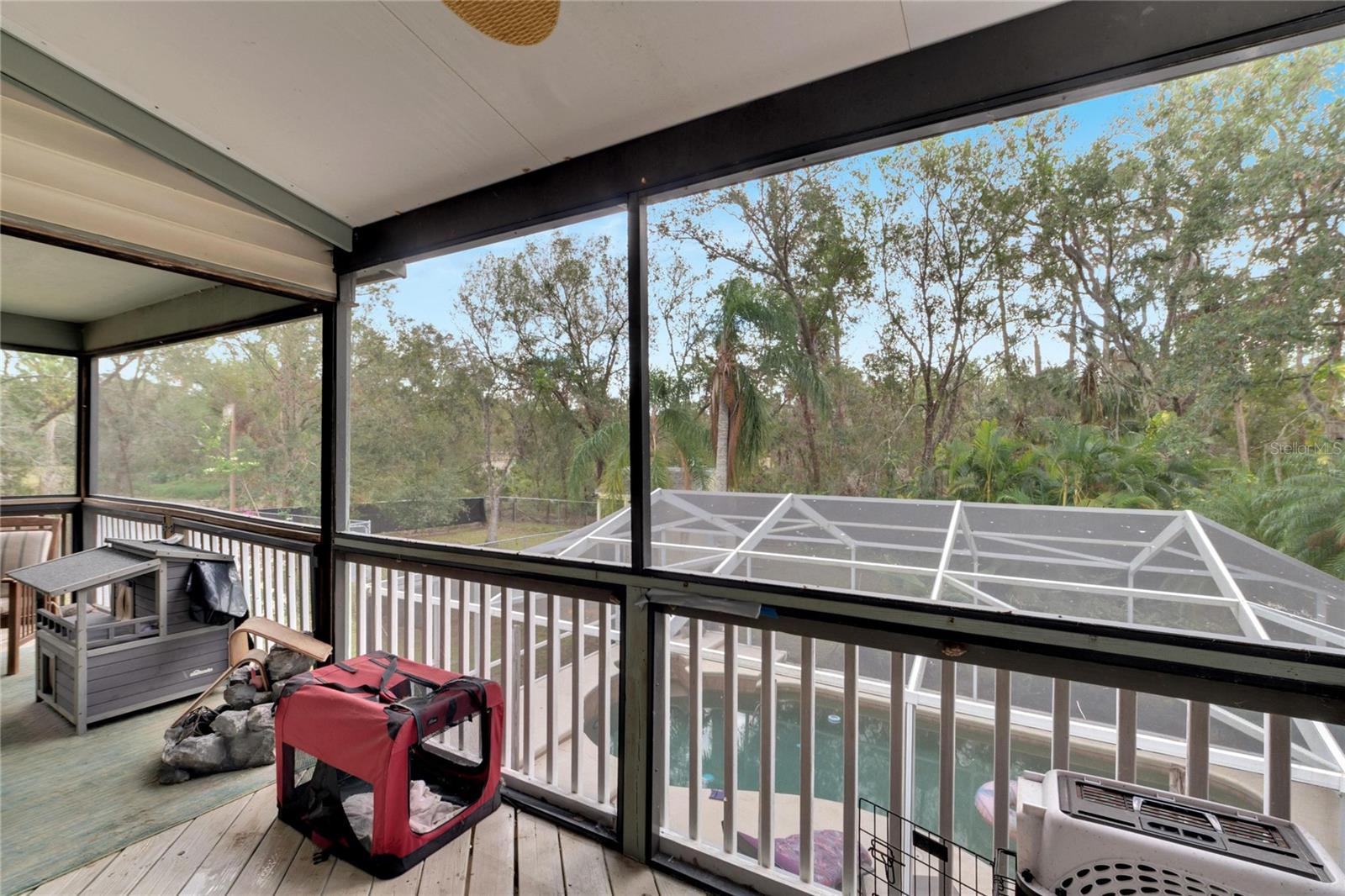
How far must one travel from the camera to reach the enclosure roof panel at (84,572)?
2.54m

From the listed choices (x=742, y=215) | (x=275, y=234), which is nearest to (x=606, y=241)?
(x=742, y=215)

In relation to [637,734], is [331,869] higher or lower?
lower

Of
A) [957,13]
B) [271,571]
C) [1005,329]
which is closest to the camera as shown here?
[957,13]

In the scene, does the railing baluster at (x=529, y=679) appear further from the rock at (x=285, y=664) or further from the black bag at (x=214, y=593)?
the black bag at (x=214, y=593)

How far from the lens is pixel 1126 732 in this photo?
130 centimetres

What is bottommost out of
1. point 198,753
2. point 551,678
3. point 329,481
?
point 198,753

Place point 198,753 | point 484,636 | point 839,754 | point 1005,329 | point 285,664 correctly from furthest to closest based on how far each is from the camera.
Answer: point 839,754, point 285,664, point 484,636, point 198,753, point 1005,329

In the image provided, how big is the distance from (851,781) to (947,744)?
12.0 inches

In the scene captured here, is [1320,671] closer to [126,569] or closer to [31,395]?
[126,569]

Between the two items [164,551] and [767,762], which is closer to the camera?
[767,762]

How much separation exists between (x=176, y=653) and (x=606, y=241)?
10.3 ft

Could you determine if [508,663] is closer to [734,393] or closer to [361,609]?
[361,609]

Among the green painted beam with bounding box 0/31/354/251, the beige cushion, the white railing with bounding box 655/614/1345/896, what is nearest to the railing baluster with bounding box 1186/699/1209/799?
the white railing with bounding box 655/614/1345/896

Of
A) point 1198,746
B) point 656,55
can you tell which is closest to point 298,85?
point 656,55
